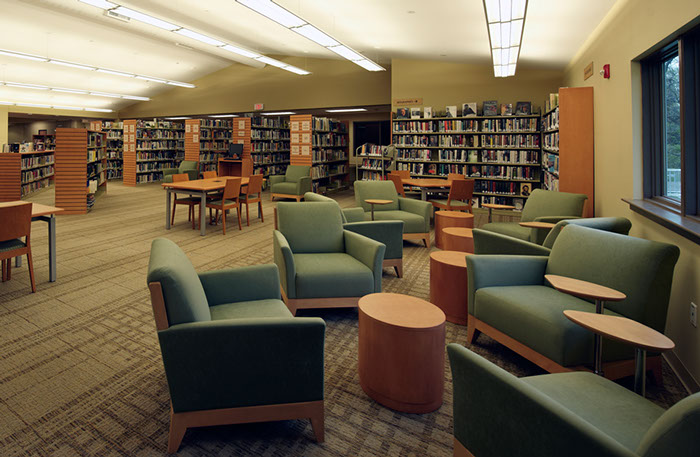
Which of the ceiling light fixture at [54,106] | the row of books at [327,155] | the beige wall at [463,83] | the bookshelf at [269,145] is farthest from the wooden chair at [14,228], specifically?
the ceiling light fixture at [54,106]

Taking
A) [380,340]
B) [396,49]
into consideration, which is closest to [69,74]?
[396,49]

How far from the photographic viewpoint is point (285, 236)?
3.82m

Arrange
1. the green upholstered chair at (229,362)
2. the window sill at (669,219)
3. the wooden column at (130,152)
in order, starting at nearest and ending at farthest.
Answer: the green upholstered chair at (229,362) → the window sill at (669,219) → the wooden column at (130,152)

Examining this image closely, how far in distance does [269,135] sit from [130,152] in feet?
17.3

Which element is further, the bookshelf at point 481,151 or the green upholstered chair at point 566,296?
the bookshelf at point 481,151

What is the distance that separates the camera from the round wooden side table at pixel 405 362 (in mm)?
2225

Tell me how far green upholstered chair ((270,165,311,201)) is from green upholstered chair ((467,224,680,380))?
25.8ft

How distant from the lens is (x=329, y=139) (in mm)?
13000

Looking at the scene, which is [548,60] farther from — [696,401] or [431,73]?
[696,401]

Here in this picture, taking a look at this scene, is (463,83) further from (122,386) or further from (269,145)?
(122,386)

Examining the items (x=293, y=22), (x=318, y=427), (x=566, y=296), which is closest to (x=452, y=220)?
(x=566, y=296)

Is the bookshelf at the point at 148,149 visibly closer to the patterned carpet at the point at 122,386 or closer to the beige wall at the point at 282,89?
the beige wall at the point at 282,89

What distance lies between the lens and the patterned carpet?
1.96m

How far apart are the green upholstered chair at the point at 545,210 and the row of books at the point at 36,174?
11.4m
